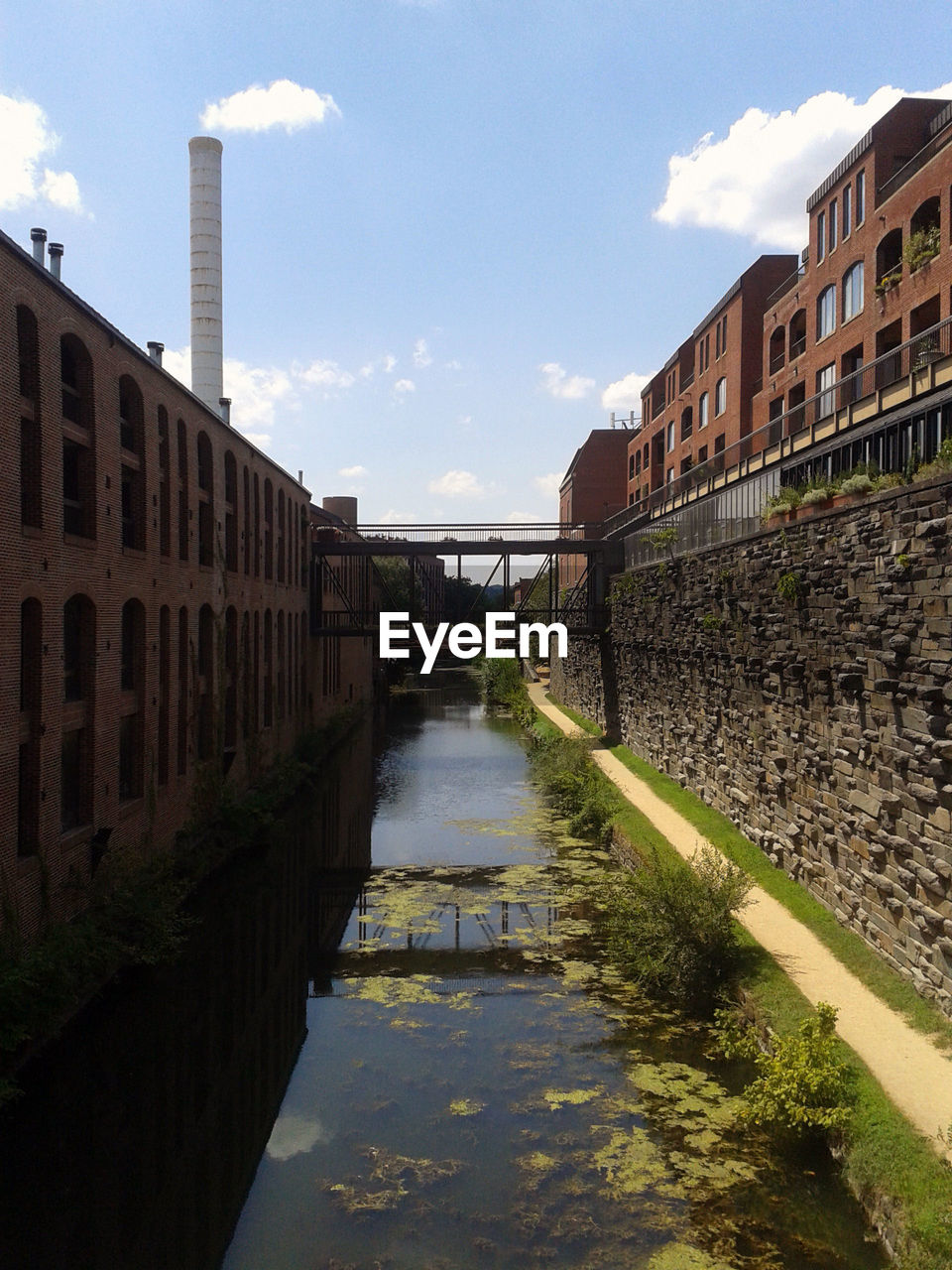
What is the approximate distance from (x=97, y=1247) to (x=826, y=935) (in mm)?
8805

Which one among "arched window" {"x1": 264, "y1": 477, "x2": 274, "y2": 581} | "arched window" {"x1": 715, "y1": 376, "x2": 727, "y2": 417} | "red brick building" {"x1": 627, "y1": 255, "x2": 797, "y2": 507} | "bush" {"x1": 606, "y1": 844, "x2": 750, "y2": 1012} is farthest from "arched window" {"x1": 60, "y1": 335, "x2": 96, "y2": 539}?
"arched window" {"x1": 715, "y1": 376, "x2": 727, "y2": 417}

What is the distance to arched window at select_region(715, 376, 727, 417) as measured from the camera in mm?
36031

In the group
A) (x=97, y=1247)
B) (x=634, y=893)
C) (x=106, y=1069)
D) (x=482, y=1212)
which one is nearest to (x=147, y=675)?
(x=106, y=1069)

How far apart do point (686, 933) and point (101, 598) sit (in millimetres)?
9993

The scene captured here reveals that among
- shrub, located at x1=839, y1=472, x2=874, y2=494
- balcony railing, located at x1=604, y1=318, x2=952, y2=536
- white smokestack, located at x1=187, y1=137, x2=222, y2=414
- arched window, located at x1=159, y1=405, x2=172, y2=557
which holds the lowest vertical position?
shrub, located at x1=839, y1=472, x2=874, y2=494

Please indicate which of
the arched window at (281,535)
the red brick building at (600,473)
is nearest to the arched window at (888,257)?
the arched window at (281,535)

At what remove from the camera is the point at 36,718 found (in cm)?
1253

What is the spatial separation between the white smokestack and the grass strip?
2147cm

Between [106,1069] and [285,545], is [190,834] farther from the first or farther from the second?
[285,545]

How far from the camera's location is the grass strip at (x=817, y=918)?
9.58m

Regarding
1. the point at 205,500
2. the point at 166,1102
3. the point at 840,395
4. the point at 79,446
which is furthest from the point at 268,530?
the point at 166,1102

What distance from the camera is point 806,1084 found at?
8477 mm

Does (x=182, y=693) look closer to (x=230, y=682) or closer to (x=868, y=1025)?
(x=230, y=682)

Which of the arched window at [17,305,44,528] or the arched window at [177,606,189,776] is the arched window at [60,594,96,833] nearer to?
the arched window at [17,305,44,528]
